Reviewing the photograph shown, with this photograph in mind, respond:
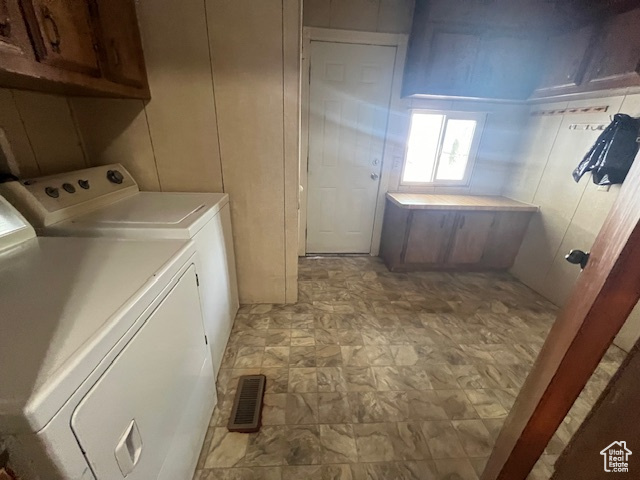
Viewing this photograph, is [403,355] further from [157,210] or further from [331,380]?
[157,210]

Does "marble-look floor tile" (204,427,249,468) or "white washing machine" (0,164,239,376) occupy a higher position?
"white washing machine" (0,164,239,376)

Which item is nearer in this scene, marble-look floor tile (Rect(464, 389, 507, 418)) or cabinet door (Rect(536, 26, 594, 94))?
marble-look floor tile (Rect(464, 389, 507, 418))

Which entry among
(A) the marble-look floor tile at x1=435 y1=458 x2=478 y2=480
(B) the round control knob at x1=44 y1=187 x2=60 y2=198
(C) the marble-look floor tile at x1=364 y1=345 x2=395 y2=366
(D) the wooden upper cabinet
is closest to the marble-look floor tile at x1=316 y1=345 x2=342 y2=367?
(C) the marble-look floor tile at x1=364 y1=345 x2=395 y2=366

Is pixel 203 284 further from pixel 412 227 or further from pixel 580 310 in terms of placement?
pixel 412 227

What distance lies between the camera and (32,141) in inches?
51.0

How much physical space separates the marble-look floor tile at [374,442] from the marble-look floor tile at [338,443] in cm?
3

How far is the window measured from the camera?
2.83 metres

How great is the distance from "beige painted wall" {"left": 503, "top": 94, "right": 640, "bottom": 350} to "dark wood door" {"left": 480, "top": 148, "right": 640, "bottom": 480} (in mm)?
1785

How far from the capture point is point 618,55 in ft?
5.66

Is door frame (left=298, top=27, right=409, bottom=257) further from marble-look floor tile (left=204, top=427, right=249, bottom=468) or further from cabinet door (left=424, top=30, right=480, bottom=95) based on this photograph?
marble-look floor tile (left=204, top=427, right=249, bottom=468)

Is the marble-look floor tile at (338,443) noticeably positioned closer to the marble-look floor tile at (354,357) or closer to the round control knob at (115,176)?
the marble-look floor tile at (354,357)

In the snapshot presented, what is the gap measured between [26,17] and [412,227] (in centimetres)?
267

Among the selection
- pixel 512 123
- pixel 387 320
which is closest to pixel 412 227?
pixel 387 320

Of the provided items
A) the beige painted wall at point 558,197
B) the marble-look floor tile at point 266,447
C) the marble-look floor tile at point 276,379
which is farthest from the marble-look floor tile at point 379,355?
the beige painted wall at point 558,197
